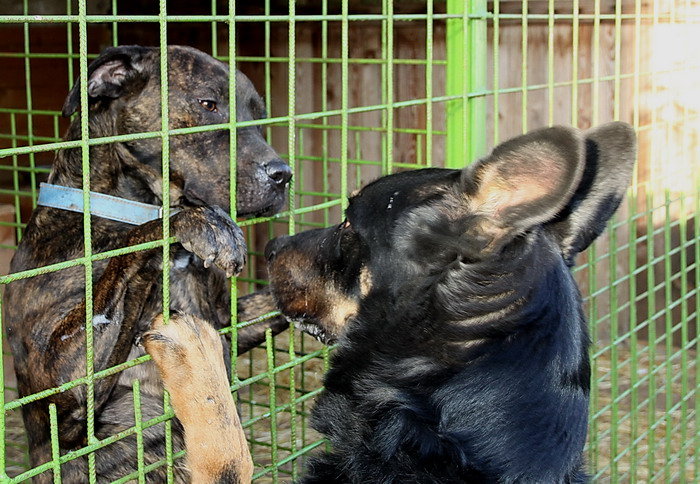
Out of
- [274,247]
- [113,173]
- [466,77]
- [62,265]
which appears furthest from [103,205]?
[466,77]

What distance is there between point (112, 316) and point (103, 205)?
631mm

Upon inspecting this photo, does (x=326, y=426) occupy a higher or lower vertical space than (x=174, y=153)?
lower

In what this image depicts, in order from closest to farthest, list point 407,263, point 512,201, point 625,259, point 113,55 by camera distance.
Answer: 1. point 512,201
2. point 407,263
3. point 113,55
4. point 625,259

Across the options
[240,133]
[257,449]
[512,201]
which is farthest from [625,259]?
[512,201]

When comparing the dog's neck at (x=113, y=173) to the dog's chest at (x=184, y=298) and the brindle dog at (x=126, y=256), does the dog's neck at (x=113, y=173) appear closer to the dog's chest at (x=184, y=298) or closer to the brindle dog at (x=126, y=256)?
Answer: the brindle dog at (x=126, y=256)

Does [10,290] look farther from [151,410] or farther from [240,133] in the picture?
[240,133]

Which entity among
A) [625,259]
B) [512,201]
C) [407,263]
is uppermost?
[512,201]

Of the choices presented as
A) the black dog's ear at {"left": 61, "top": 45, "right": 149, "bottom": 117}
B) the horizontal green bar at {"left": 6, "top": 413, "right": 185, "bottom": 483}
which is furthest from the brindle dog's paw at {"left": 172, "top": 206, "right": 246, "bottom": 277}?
the black dog's ear at {"left": 61, "top": 45, "right": 149, "bottom": 117}

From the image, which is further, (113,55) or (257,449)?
(257,449)

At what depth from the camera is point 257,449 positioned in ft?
15.4

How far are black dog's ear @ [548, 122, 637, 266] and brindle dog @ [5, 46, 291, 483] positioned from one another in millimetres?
972

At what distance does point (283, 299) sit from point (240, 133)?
92cm

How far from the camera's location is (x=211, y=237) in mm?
2301

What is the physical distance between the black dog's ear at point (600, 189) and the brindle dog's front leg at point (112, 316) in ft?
2.80
